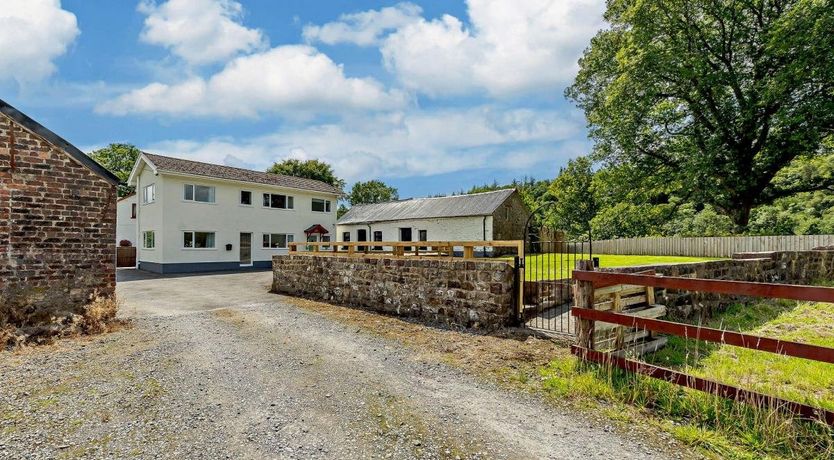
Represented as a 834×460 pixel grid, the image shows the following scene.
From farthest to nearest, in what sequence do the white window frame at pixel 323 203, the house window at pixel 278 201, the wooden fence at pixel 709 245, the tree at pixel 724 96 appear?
the white window frame at pixel 323 203 → the house window at pixel 278 201 → the wooden fence at pixel 709 245 → the tree at pixel 724 96

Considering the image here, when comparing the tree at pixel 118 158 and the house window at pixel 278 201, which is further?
the tree at pixel 118 158

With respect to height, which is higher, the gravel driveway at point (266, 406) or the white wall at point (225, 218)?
the white wall at point (225, 218)

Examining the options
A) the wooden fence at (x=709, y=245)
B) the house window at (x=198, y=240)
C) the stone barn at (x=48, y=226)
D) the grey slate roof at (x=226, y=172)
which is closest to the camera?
the stone barn at (x=48, y=226)

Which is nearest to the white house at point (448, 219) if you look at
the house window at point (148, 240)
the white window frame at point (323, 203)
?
the white window frame at point (323, 203)

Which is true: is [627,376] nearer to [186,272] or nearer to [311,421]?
[311,421]

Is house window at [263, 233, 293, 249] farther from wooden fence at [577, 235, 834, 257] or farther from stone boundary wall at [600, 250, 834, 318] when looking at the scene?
stone boundary wall at [600, 250, 834, 318]

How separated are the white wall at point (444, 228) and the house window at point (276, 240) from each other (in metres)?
8.01

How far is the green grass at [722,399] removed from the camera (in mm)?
3311

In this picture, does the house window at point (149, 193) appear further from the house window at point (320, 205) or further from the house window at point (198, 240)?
the house window at point (320, 205)

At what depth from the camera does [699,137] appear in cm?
2097

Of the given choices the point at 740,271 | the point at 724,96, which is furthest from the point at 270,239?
the point at 724,96

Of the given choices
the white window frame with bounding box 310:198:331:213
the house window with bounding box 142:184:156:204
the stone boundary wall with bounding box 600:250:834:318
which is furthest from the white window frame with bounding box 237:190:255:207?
the stone boundary wall with bounding box 600:250:834:318

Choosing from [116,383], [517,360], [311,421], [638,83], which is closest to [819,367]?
[517,360]

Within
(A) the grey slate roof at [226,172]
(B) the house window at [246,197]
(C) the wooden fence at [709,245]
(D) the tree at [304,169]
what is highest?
(D) the tree at [304,169]
